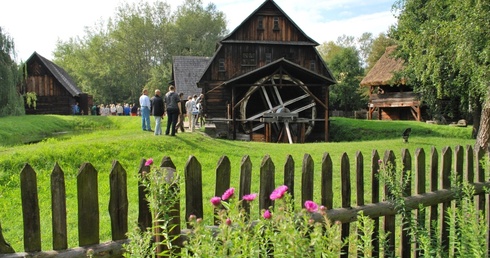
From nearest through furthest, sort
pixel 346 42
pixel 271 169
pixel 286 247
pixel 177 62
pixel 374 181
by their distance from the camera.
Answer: pixel 286 247
pixel 271 169
pixel 374 181
pixel 177 62
pixel 346 42

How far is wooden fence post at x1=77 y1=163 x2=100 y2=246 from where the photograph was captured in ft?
8.38

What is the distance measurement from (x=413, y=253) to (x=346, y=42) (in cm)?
7507

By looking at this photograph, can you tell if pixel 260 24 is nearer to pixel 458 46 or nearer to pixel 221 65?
pixel 221 65

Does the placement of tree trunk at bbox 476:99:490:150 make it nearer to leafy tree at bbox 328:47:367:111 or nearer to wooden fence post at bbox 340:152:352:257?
wooden fence post at bbox 340:152:352:257

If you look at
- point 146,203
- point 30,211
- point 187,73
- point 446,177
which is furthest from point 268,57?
point 30,211

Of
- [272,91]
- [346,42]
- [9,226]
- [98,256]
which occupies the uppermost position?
[346,42]

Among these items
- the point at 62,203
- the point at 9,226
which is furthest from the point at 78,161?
the point at 62,203

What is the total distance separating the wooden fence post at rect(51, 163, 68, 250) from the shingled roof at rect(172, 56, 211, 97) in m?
34.1

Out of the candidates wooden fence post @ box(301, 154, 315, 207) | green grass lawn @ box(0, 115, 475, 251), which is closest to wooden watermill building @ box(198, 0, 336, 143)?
Result: green grass lawn @ box(0, 115, 475, 251)

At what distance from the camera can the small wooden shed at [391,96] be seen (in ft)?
104

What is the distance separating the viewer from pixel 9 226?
6.27 metres

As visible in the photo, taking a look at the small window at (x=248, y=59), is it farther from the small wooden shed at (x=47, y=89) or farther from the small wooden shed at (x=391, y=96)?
the small wooden shed at (x=47, y=89)

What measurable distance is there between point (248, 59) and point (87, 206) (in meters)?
24.0

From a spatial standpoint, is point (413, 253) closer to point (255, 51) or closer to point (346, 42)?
point (255, 51)
